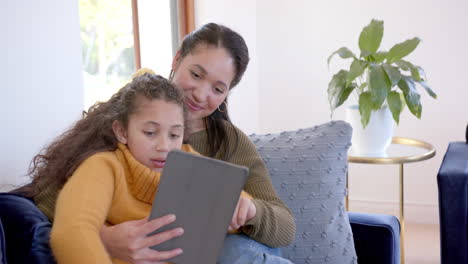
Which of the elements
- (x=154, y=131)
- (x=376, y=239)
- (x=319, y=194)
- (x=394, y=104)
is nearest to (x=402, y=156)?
(x=394, y=104)

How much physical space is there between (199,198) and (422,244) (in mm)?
2209

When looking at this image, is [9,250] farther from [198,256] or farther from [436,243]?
[436,243]

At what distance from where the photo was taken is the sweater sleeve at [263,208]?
1357 millimetres

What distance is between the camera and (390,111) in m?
2.36

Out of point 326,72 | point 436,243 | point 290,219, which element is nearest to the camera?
point 290,219

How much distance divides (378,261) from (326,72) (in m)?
1.80

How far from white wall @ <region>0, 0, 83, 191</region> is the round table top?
44.0 inches

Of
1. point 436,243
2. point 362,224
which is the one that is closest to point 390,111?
point 362,224

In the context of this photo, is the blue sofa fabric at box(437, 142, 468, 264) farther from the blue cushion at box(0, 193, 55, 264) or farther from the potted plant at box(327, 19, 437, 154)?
the blue cushion at box(0, 193, 55, 264)

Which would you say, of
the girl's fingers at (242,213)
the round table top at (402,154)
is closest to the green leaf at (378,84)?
the round table top at (402,154)

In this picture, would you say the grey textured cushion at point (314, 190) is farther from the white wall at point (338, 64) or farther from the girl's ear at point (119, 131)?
the white wall at point (338, 64)

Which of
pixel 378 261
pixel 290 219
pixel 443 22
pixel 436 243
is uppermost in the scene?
pixel 443 22

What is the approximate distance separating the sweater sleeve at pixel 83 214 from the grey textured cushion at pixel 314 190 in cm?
58

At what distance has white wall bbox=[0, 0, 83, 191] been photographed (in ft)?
4.94
